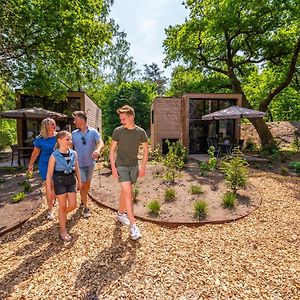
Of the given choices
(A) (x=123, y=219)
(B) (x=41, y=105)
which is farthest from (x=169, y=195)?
(B) (x=41, y=105)

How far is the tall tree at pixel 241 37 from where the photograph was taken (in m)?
13.6

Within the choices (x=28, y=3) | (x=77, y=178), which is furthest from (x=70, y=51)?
(x=77, y=178)

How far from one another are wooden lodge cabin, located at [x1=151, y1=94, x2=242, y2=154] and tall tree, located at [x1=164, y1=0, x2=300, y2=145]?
184 cm

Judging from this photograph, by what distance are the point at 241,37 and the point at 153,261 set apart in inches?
645

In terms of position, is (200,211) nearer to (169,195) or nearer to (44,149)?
(169,195)

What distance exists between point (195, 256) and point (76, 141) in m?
2.54

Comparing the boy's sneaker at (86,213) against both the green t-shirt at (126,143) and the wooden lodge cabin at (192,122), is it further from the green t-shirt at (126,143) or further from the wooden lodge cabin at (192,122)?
the wooden lodge cabin at (192,122)

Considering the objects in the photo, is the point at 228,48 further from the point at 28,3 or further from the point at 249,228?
the point at 249,228

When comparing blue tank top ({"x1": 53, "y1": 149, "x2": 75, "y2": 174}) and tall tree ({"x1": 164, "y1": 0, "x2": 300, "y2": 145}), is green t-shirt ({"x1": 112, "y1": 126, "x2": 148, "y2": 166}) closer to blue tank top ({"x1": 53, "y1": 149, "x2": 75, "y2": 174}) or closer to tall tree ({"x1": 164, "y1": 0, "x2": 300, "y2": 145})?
blue tank top ({"x1": 53, "y1": 149, "x2": 75, "y2": 174})

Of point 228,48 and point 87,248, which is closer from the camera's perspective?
point 87,248

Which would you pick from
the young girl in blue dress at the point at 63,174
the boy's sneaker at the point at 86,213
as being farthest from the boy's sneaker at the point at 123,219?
the young girl in blue dress at the point at 63,174

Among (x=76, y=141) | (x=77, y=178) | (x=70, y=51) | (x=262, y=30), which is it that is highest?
(x=262, y=30)

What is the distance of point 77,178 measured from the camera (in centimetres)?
379

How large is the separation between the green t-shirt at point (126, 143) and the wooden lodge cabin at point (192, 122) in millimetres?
10575
